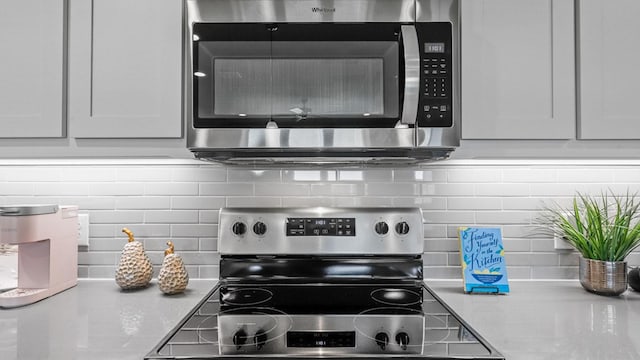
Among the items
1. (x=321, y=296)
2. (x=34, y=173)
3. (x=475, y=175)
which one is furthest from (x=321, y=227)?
(x=34, y=173)

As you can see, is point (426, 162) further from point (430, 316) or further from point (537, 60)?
point (430, 316)

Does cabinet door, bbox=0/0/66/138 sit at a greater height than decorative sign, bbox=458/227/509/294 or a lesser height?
greater

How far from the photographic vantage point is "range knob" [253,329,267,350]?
0.87 m

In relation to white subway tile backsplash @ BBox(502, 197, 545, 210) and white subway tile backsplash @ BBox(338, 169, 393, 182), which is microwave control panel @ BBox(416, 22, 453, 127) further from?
white subway tile backsplash @ BBox(502, 197, 545, 210)

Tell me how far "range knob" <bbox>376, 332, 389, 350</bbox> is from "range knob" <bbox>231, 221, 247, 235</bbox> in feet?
2.00

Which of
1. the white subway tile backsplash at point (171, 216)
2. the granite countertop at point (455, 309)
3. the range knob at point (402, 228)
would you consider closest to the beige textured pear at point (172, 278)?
the granite countertop at point (455, 309)

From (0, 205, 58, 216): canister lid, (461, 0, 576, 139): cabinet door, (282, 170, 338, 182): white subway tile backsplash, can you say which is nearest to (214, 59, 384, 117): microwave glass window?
(461, 0, 576, 139): cabinet door

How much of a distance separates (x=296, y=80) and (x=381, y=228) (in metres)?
A: 0.56

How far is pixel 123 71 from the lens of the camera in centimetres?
114

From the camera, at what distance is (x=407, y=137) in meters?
1.11

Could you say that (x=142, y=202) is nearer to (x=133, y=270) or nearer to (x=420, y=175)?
(x=133, y=270)

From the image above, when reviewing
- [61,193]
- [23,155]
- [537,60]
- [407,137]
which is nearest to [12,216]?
[23,155]

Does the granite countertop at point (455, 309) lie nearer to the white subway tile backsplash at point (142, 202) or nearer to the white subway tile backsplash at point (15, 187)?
the white subway tile backsplash at point (142, 202)

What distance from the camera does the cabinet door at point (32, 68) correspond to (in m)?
1.14
